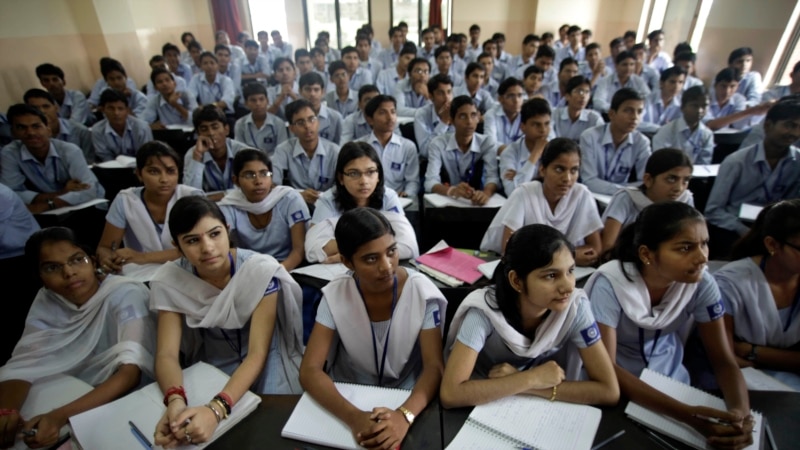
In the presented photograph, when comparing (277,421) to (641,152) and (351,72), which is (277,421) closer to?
(641,152)

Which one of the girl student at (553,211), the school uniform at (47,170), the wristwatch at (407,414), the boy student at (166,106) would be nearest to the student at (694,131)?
the girl student at (553,211)

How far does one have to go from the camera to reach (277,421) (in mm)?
1128

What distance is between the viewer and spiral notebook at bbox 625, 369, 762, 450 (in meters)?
1.04

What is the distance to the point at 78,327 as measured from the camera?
63.3 inches

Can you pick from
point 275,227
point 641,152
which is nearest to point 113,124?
point 275,227

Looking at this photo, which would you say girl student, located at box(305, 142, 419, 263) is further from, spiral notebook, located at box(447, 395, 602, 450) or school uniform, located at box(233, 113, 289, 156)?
school uniform, located at box(233, 113, 289, 156)

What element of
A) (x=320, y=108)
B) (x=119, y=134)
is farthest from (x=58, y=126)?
(x=320, y=108)

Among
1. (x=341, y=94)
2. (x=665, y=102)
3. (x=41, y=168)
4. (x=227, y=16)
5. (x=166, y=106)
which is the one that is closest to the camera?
(x=41, y=168)

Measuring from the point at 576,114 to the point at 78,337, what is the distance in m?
4.51

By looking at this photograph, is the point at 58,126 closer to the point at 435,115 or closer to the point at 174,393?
the point at 435,115

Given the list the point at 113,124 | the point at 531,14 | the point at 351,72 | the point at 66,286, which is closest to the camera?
the point at 66,286

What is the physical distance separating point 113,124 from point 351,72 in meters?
3.56

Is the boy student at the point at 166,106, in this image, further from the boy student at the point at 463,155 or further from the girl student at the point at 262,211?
the boy student at the point at 463,155

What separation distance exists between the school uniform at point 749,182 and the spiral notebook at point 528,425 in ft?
7.93
